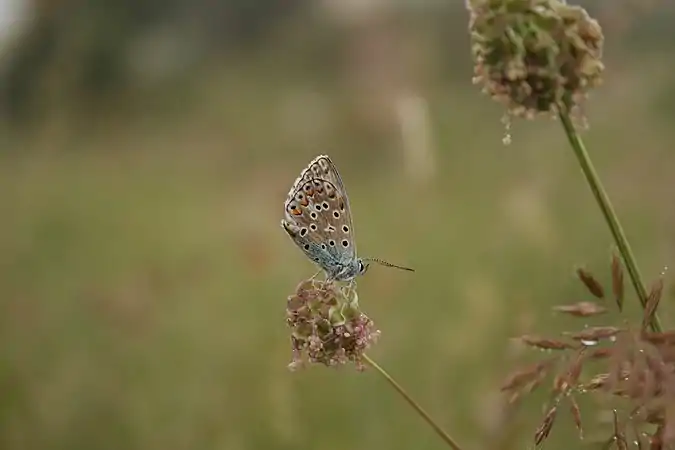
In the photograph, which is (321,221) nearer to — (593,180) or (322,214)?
(322,214)

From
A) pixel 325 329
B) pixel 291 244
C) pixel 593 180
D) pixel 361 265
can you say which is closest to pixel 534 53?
pixel 593 180

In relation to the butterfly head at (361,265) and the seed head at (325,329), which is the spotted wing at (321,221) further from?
the seed head at (325,329)

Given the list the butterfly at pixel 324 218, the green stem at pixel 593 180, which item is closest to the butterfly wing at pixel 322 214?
the butterfly at pixel 324 218

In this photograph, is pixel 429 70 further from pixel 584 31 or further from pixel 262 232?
pixel 584 31

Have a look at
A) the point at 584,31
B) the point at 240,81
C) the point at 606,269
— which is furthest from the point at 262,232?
the point at 240,81

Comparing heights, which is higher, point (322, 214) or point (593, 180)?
point (593, 180)

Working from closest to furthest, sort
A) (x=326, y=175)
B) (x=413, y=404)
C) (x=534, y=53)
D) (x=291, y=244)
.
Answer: (x=534, y=53)
(x=413, y=404)
(x=326, y=175)
(x=291, y=244)
